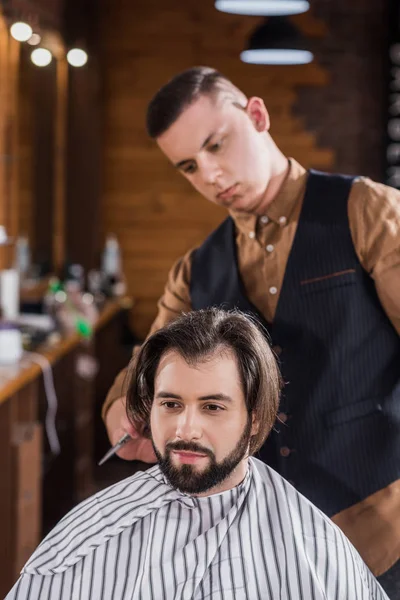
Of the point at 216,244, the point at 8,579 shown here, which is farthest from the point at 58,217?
the point at 216,244

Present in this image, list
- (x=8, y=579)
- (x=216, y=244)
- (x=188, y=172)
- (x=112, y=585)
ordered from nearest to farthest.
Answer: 1. (x=112, y=585)
2. (x=188, y=172)
3. (x=216, y=244)
4. (x=8, y=579)

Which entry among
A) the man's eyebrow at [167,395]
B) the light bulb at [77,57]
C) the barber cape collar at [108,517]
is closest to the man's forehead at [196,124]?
the man's eyebrow at [167,395]

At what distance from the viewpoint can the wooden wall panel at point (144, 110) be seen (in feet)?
19.8

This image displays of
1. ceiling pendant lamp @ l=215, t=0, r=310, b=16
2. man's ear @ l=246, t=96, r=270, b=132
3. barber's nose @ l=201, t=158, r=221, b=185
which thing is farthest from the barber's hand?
ceiling pendant lamp @ l=215, t=0, r=310, b=16

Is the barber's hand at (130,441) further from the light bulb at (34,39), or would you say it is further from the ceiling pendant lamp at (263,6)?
the light bulb at (34,39)

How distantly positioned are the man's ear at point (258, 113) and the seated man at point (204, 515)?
347 millimetres

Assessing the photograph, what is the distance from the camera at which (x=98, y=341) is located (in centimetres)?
495

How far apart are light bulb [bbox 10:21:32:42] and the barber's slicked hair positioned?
3.49 m

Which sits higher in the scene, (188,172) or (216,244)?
(188,172)

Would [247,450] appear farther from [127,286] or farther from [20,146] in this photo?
[127,286]

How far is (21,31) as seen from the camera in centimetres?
468

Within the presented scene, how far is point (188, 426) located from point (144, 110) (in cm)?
493

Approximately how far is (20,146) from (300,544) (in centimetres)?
386

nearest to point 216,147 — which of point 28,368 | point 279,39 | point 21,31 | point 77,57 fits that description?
point 28,368
